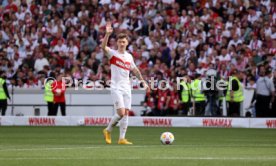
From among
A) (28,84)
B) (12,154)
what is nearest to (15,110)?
(28,84)

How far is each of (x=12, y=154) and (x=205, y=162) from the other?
3.74 metres

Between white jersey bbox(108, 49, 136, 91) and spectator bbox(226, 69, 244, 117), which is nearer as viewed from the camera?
white jersey bbox(108, 49, 136, 91)

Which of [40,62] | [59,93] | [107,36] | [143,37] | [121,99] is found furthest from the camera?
[143,37]

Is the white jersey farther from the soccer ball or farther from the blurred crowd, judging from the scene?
the blurred crowd

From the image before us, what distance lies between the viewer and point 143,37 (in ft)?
116

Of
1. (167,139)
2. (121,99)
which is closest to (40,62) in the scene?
(121,99)

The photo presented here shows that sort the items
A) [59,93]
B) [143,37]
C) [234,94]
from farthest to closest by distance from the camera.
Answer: [143,37] → [59,93] → [234,94]

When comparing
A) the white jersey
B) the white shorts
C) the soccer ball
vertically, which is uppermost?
the white jersey

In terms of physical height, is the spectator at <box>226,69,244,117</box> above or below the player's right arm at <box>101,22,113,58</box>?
below

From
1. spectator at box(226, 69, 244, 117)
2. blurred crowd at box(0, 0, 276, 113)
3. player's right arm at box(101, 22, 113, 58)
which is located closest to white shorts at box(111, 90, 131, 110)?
player's right arm at box(101, 22, 113, 58)

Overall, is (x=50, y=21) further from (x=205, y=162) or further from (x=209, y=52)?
(x=205, y=162)

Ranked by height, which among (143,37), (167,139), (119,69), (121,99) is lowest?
→ (167,139)

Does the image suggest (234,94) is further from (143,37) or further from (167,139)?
(167,139)

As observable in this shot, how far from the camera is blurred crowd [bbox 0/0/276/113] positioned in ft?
106
